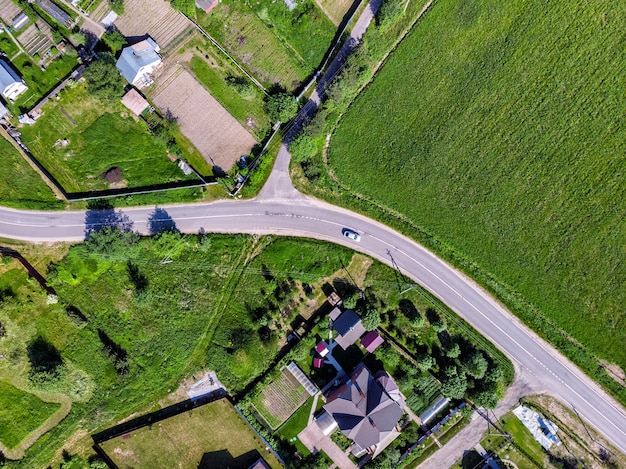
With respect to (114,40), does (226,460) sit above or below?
below

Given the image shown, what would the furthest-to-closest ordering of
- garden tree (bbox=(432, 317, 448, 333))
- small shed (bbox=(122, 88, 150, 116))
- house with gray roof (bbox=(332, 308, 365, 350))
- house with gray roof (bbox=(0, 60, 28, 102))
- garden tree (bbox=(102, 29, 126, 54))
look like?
1. garden tree (bbox=(102, 29, 126, 54))
2. small shed (bbox=(122, 88, 150, 116))
3. house with gray roof (bbox=(0, 60, 28, 102))
4. garden tree (bbox=(432, 317, 448, 333))
5. house with gray roof (bbox=(332, 308, 365, 350))

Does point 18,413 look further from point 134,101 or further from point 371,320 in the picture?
point 371,320

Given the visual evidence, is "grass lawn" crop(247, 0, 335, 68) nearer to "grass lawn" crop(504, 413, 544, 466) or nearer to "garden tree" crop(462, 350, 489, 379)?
"garden tree" crop(462, 350, 489, 379)

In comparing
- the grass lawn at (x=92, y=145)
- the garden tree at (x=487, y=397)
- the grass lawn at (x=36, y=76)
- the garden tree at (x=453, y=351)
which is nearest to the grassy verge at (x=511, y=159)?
the garden tree at (x=453, y=351)

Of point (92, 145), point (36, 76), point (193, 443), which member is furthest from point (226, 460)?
point (36, 76)

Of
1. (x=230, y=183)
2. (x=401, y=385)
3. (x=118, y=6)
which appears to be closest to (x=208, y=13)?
(x=118, y=6)

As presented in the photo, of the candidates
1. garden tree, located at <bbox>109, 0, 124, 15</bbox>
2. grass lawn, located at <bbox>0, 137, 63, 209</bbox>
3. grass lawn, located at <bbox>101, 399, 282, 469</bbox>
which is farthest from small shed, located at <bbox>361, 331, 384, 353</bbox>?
garden tree, located at <bbox>109, 0, 124, 15</bbox>

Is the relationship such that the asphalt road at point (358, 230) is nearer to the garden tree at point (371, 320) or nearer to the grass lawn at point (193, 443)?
the garden tree at point (371, 320)

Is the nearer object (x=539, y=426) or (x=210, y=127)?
(x=539, y=426)
